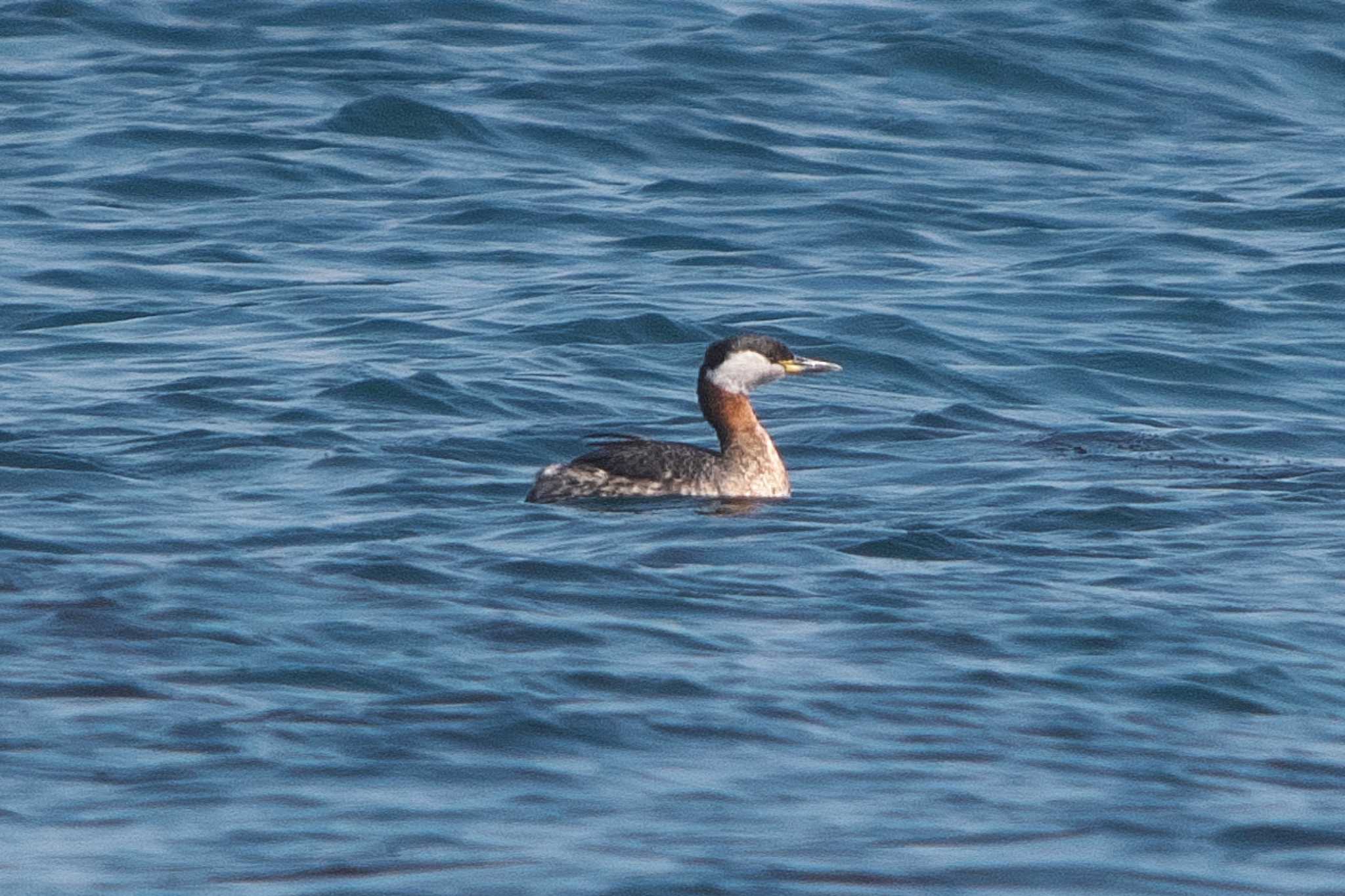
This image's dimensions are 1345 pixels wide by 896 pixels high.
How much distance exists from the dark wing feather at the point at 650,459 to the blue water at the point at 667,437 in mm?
204

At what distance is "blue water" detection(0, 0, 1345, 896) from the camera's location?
7898mm

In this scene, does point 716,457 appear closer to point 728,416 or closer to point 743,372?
point 728,416

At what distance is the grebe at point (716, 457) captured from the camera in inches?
509

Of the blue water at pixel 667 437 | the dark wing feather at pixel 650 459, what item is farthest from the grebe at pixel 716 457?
the blue water at pixel 667 437

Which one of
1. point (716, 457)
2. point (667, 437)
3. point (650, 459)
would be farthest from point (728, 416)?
point (667, 437)

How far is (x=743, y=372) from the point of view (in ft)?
45.3

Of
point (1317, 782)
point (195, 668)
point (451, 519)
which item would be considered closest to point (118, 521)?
point (451, 519)

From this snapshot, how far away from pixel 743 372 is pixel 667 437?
5.82 ft

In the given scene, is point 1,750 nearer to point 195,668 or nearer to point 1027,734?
point 195,668

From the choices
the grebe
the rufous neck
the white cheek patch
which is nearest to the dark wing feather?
the grebe

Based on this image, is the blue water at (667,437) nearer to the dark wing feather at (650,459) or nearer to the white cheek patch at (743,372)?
the dark wing feather at (650,459)

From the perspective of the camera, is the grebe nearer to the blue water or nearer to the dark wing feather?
the dark wing feather

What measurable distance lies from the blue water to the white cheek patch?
2.62ft

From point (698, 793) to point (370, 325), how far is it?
1023 cm
